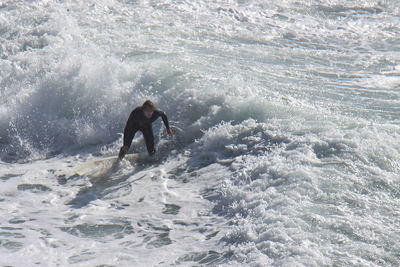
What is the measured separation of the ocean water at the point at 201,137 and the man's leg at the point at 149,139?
25cm

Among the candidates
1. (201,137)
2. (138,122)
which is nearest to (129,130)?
(138,122)

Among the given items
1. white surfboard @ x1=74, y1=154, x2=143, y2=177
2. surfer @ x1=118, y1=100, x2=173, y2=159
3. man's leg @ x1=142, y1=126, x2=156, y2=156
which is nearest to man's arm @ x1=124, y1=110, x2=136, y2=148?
surfer @ x1=118, y1=100, x2=173, y2=159

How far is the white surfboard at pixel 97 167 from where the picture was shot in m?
9.30

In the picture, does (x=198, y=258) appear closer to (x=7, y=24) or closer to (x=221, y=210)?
(x=221, y=210)

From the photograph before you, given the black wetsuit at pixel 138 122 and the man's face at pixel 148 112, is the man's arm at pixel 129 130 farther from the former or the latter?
the man's face at pixel 148 112

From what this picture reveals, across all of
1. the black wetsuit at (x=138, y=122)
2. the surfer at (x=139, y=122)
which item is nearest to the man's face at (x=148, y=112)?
the surfer at (x=139, y=122)

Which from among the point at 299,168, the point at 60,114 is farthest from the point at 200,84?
the point at 299,168

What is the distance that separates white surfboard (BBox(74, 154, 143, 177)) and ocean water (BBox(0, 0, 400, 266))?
200 millimetres

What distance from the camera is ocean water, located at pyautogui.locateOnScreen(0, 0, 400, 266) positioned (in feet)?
22.0

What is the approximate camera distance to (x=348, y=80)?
1284 cm

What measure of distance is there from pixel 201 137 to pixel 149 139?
1236 mm

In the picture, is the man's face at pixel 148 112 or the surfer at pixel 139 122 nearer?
the man's face at pixel 148 112

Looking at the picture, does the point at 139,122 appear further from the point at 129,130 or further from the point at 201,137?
the point at 201,137

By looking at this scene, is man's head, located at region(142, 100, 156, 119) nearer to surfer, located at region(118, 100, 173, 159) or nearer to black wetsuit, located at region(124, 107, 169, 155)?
surfer, located at region(118, 100, 173, 159)
